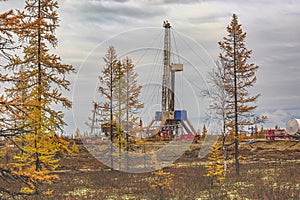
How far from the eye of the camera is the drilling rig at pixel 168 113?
196 feet

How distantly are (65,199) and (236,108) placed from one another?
14.3 meters

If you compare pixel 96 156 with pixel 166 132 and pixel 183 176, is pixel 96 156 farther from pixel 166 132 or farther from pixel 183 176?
pixel 166 132

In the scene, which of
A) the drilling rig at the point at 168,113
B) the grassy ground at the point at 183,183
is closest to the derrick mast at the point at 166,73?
the drilling rig at the point at 168,113

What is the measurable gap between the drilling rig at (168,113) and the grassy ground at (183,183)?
20.6m

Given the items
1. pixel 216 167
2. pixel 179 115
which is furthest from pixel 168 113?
pixel 216 167

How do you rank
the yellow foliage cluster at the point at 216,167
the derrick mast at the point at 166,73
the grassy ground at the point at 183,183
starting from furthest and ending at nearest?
the derrick mast at the point at 166,73
the yellow foliage cluster at the point at 216,167
the grassy ground at the point at 183,183

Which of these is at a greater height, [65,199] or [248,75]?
[248,75]

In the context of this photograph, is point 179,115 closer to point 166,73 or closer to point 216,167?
point 166,73

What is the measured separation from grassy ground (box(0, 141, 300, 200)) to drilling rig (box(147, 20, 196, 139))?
20619mm

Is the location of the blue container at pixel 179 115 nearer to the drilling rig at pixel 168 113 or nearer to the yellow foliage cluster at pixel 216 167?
the drilling rig at pixel 168 113

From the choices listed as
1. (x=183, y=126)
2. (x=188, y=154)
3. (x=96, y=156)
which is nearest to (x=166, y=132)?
(x=183, y=126)

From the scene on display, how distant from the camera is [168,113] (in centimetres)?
6688

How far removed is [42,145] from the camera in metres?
23.8

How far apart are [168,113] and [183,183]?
40.2 metres
